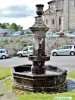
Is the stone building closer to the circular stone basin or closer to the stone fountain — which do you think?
the stone fountain

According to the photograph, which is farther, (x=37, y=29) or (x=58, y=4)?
(x=58, y=4)

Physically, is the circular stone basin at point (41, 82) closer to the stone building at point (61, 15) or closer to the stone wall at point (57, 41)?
the stone wall at point (57, 41)

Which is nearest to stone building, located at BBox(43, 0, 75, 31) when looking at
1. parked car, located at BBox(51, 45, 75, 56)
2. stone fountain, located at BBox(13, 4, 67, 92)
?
parked car, located at BBox(51, 45, 75, 56)

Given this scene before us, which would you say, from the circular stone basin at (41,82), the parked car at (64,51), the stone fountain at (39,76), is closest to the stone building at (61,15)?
the parked car at (64,51)

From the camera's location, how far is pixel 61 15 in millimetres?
85938

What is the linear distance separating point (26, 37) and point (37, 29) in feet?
109

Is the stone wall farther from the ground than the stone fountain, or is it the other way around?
the stone fountain

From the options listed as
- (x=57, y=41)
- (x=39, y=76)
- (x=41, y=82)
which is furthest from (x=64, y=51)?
(x=39, y=76)

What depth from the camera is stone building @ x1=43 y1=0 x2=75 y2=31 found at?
82.8 meters

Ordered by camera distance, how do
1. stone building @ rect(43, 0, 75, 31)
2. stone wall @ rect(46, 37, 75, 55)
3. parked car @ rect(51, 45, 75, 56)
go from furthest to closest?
stone building @ rect(43, 0, 75, 31)
stone wall @ rect(46, 37, 75, 55)
parked car @ rect(51, 45, 75, 56)

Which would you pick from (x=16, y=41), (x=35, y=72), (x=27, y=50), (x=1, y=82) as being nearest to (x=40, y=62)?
(x=35, y=72)

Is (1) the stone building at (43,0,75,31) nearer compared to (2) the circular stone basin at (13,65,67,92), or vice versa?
(2) the circular stone basin at (13,65,67,92)

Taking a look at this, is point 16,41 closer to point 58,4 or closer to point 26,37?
point 26,37

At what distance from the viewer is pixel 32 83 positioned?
1459 centimetres
